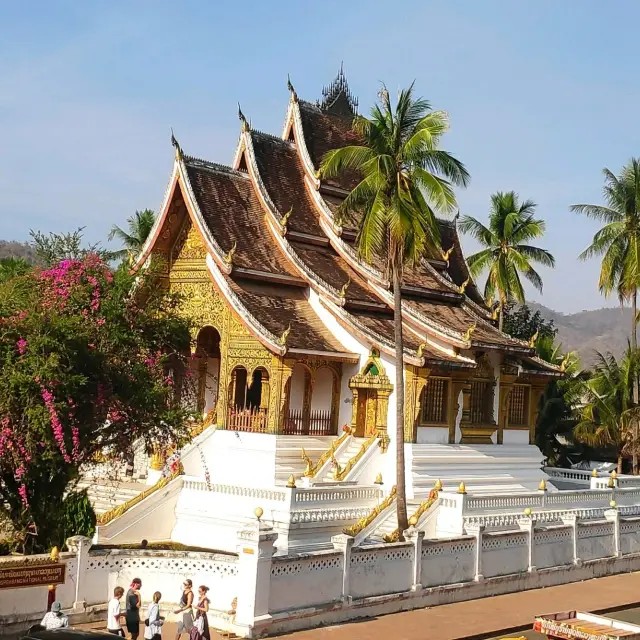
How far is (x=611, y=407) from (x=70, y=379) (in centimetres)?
1920

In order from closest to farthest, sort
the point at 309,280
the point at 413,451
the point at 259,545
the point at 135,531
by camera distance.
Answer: the point at 259,545 < the point at 135,531 < the point at 413,451 < the point at 309,280

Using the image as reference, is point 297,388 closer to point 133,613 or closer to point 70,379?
point 70,379

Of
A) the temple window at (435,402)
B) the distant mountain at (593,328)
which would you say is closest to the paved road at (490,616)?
the temple window at (435,402)

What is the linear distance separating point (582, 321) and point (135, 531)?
579 feet

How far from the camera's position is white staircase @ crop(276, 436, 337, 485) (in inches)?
778

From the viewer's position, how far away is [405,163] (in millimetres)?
17641

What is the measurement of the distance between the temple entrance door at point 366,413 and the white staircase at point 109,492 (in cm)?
503

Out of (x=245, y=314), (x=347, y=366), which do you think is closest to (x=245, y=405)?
(x=347, y=366)

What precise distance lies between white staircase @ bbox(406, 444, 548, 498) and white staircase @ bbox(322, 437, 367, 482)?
1.23 meters

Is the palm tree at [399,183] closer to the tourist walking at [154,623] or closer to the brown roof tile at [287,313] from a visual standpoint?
the brown roof tile at [287,313]

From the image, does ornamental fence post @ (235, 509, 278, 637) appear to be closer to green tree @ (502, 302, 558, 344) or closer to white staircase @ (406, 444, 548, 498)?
white staircase @ (406, 444, 548, 498)

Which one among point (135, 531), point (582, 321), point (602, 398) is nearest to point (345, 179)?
point (602, 398)

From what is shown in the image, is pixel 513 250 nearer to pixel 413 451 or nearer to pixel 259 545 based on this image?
pixel 413 451

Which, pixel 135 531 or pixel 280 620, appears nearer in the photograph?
pixel 280 620
